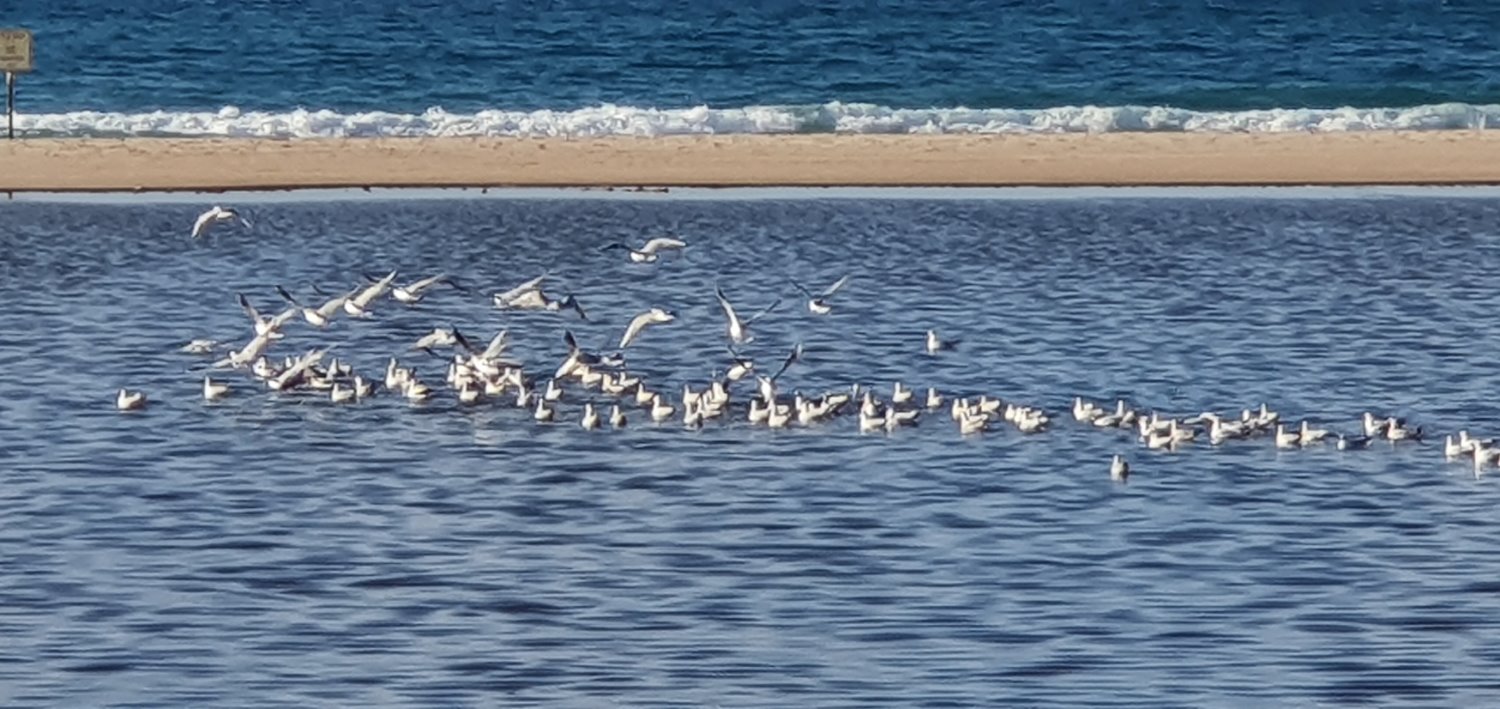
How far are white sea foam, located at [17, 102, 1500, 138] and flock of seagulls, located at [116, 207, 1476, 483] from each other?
26.9 meters

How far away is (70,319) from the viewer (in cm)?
3538

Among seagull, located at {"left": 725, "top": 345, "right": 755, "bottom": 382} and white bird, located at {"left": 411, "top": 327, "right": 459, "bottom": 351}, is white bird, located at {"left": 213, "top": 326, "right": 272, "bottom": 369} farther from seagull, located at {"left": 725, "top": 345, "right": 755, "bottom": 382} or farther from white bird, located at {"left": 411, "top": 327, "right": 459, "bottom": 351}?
seagull, located at {"left": 725, "top": 345, "right": 755, "bottom": 382}

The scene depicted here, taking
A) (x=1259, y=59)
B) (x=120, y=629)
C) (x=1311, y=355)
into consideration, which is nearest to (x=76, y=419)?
(x=120, y=629)

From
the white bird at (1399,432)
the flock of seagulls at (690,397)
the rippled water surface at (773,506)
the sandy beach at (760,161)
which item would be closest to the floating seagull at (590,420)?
the flock of seagulls at (690,397)

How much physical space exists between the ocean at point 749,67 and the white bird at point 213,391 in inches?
1148

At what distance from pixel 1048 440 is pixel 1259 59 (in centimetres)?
5272

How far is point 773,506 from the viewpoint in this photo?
78.0 ft

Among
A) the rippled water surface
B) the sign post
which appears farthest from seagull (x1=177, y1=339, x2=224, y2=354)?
the sign post

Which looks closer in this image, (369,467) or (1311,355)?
(369,467)

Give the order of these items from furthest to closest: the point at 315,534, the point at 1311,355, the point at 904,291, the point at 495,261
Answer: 1. the point at 495,261
2. the point at 904,291
3. the point at 1311,355
4. the point at 315,534

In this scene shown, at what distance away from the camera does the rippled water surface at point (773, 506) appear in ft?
60.9

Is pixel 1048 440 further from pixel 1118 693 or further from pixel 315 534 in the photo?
pixel 1118 693

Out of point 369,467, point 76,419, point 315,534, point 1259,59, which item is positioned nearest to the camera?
point 315,534

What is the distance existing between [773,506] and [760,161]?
2840cm
